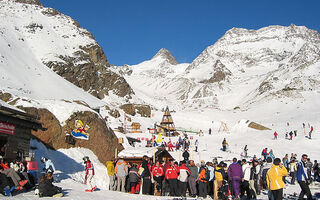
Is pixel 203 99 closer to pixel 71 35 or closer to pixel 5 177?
pixel 71 35

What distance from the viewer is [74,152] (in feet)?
61.6

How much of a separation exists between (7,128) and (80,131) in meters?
8.49

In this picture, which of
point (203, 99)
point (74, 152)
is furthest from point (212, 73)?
point (74, 152)

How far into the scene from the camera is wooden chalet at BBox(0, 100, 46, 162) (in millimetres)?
11711

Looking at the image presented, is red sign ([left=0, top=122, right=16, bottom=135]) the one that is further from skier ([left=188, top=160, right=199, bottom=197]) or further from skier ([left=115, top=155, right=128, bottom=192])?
skier ([left=188, top=160, right=199, bottom=197])

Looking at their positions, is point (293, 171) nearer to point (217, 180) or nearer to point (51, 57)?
point (217, 180)

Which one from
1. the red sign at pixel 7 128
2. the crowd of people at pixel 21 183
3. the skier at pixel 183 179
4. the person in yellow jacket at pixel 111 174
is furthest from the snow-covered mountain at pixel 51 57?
the skier at pixel 183 179

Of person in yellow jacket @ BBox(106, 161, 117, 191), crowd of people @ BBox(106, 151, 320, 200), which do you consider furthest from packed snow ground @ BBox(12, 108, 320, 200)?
crowd of people @ BBox(106, 151, 320, 200)

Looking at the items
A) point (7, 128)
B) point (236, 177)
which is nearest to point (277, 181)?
point (236, 177)

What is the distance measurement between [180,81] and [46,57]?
114131mm

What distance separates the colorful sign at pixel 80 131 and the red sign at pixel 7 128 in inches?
296

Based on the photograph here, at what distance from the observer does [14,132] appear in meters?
12.4

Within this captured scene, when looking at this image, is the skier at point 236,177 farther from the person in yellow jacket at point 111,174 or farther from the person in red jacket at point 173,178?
the person in yellow jacket at point 111,174

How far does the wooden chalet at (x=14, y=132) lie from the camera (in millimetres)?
11711
